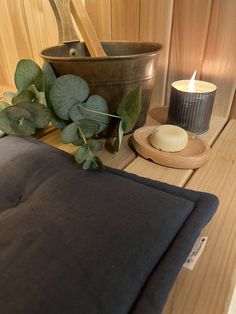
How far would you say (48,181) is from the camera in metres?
0.39

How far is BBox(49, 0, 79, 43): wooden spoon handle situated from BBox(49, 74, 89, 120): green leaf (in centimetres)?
18

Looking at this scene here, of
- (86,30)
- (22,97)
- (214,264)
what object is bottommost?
(214,264)

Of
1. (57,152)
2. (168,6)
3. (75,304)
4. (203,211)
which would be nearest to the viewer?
(75,304)

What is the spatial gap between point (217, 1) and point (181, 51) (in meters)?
0.13

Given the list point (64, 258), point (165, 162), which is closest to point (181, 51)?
point (165, 162)

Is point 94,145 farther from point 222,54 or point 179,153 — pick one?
point 222,54

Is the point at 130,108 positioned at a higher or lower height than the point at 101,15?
lower

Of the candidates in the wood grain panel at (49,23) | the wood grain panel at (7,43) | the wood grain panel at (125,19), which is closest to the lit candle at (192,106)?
the wood grain panel at (125,19)

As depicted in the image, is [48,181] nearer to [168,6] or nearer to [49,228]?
[49,228]

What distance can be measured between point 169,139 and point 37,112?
246 millimetres

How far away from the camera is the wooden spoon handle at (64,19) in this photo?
1.79 ft

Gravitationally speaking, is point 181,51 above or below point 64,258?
above

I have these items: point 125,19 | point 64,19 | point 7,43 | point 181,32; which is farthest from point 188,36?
point 7,43

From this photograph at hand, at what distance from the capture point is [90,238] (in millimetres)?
296
